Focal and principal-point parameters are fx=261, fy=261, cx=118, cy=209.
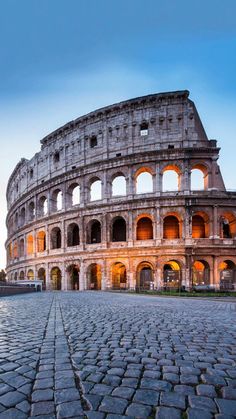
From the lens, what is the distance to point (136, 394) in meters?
2.27

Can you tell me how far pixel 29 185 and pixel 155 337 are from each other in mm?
32680

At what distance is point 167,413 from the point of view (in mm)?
1958

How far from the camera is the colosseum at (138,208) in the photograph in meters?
22.8

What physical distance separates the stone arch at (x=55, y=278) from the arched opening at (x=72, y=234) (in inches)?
133

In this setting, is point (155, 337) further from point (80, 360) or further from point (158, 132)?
point (158, 132)

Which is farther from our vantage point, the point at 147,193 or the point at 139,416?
the point at 147,193

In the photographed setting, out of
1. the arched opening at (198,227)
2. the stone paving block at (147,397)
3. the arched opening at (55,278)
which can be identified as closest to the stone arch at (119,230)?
the arched opening at (198,227)

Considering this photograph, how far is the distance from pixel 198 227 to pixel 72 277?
550 inches

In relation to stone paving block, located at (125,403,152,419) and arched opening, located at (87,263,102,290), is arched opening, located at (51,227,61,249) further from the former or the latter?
stone paving block, located at (125,403,152,419)

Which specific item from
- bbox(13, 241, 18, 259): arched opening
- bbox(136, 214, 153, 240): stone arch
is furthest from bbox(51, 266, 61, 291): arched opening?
bbox(13, 241, 18, 259): arched opening

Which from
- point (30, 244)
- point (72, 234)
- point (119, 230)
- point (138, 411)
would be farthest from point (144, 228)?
point (138, 411)

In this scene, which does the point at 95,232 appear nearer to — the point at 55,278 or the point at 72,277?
the point at 72,277

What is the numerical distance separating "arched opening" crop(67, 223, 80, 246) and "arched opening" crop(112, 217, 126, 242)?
434 centimetres

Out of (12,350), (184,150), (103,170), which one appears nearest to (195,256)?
(184,150)
